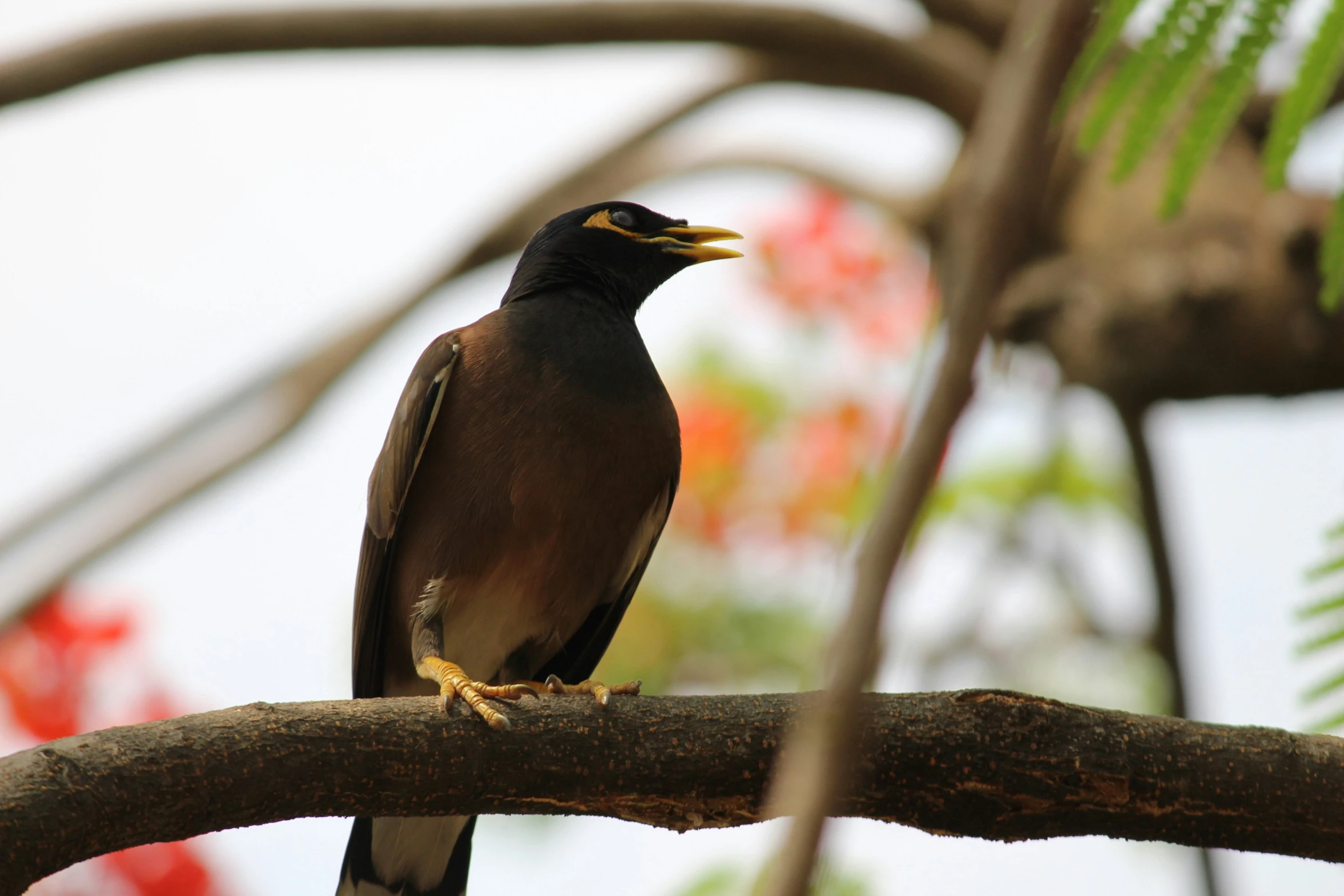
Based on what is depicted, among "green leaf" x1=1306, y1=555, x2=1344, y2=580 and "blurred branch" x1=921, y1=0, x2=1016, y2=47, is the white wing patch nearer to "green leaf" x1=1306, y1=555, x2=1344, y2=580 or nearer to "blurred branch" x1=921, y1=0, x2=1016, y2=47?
"green leaf" x1=1306, y1=555, x2=1344, y2=580

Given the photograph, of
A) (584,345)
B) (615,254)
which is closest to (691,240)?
(615,254)

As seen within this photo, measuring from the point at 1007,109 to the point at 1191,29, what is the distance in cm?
101

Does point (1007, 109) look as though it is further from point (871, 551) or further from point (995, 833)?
point (995, 833)

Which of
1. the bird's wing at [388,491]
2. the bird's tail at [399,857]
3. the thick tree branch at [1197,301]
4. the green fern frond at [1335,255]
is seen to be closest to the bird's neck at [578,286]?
the bird's wing at [388,491]

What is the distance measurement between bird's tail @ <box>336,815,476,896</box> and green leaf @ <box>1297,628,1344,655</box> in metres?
2.24

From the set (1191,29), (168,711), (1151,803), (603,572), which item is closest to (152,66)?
(603,572)

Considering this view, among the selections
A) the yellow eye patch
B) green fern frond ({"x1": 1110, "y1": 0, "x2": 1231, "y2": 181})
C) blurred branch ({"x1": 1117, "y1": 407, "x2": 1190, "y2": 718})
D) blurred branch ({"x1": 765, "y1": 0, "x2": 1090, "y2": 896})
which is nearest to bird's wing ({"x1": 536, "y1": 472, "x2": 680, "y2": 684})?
the yellow eye patch

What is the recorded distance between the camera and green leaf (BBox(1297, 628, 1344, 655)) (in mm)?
1887

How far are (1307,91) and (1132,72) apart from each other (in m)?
0.24

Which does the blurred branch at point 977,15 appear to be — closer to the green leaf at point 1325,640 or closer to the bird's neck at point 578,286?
the bird's neck at point 578,286

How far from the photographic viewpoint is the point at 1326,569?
6.18 ft

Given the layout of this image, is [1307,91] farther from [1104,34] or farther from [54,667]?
[54,667]

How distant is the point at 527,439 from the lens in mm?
3275

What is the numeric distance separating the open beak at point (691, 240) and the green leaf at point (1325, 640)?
2303mm
